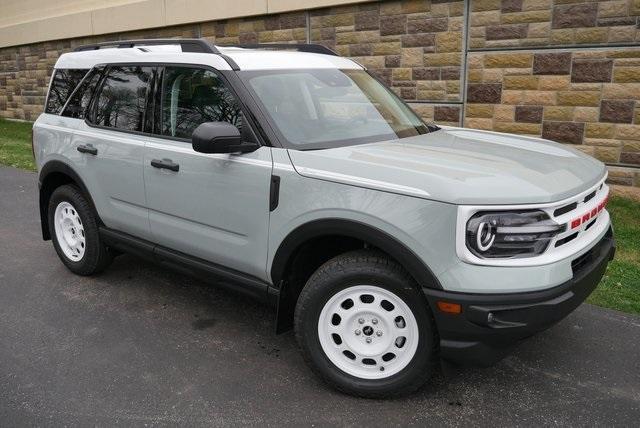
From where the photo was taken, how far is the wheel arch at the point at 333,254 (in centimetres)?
279

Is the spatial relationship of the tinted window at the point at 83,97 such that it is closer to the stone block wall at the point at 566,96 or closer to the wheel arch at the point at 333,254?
the wheel arch at the point at 333,254

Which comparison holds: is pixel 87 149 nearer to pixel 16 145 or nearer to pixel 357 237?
pixel 357 237

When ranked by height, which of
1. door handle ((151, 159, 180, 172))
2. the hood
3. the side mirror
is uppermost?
the side mirror

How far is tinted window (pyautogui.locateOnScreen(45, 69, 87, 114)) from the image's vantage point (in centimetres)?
483

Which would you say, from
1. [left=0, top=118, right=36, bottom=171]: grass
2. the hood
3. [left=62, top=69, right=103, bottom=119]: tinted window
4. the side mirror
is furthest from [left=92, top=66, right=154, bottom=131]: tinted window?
[left=0, top=118, right=36, bottom=171]: grass

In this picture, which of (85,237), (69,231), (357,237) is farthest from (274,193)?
(69,231)

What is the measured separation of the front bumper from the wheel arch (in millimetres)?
134

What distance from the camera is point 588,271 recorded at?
2963 millimetres

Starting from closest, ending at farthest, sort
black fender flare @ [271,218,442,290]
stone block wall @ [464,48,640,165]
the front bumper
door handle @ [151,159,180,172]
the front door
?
1. the front bumper
2. black fender flare @ [271,218,442,290]
3. the front door
4. door handle @ [151,159,180,172]
5. stone block wall @ [464,48,640,165]

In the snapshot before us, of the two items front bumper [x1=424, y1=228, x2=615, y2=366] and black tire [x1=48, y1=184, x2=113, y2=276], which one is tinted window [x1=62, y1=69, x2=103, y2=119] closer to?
black tire [x1=48, y1=184, x2=113, y2=276]

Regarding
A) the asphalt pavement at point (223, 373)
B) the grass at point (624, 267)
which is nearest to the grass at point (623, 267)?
the grass at point (624, 267)

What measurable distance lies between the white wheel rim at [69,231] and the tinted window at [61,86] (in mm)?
838

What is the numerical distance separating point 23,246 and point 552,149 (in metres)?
4.95

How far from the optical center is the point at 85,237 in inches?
188
